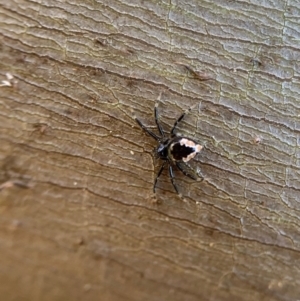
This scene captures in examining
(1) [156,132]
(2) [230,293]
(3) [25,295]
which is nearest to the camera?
(3) [25,295]

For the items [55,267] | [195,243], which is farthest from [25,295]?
[195,243]

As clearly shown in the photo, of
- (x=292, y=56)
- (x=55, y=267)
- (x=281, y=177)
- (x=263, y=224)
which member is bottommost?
(x=55, y=267)

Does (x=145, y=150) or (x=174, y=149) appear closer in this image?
(x=145, y=150)

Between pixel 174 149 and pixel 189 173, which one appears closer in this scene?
pixel 189 173

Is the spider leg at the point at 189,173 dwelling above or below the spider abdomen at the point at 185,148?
below

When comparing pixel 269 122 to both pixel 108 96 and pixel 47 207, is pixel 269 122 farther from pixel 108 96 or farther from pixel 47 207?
pixel 47 207
